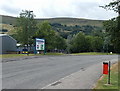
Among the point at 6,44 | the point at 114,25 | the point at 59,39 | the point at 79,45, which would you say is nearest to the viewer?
the point at 114,25

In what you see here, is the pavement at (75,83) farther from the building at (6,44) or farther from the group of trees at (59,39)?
the building at (6,44)

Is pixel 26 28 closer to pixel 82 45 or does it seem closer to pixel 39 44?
pixel 39 44

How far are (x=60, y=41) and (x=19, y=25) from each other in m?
43.4

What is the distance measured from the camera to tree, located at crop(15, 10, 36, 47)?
75.1 meters

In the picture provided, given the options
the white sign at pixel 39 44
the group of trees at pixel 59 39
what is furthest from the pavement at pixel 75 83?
the white sign at pixel 39 44

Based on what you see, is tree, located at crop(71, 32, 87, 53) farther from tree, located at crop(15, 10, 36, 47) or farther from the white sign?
the white sign

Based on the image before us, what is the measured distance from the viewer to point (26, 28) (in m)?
75.4

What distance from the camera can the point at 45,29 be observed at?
70.2 metres

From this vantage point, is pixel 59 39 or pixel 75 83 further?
pixel 59 39

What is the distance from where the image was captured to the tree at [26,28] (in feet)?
Answer: 246

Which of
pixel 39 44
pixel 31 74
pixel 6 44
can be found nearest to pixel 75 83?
pixel 31 74

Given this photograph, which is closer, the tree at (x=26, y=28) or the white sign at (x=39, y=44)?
the white sign at (x=39, y=44)

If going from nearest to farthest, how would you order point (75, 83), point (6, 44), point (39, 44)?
point (75, 83) < point (39, 44) < point (6, 44)

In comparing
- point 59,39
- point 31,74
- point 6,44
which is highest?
point 59,39
